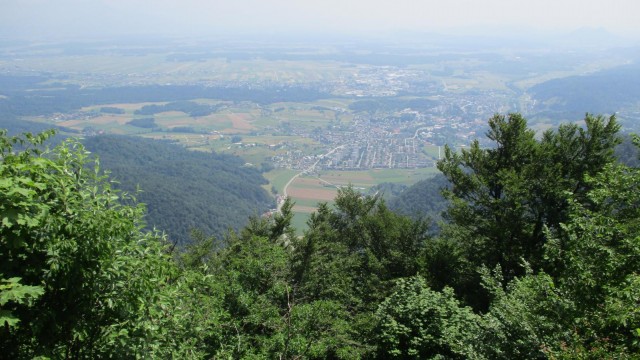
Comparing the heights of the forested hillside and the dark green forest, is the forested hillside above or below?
below

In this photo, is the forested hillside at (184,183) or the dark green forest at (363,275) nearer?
the dark green forest at (363,275)

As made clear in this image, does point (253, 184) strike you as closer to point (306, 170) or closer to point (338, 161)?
point (306, 170)

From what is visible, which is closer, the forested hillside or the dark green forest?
the dark green forest

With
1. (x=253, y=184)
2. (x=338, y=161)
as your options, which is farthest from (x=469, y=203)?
(x=338, y=161)

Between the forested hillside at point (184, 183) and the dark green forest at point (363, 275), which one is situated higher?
the dark green forest at point (363, 275)
